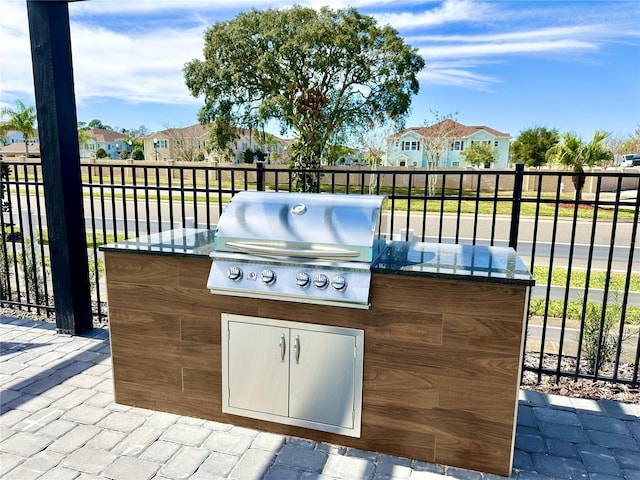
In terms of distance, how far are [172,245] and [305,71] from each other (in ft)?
68.0

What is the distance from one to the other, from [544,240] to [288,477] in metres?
10.9

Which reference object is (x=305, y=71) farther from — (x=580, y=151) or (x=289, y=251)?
(x=289, y=251)

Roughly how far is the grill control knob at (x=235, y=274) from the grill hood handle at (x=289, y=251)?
11 centimetres

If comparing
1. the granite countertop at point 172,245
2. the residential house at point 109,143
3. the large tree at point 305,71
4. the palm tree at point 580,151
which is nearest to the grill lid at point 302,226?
the granite countertop at point 172,245

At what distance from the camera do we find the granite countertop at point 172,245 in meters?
2.43

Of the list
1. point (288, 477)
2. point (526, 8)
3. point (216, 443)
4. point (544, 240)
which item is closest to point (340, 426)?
point (288, 477)

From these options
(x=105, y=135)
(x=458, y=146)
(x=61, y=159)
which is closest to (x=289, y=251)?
(x=61, y=159)

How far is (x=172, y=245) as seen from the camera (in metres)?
2.59

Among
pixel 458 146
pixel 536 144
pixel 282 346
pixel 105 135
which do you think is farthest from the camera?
pixel 105 135

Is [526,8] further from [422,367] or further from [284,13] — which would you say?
[422,367]

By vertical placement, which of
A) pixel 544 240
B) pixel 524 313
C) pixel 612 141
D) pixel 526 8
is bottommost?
pixel 544 240

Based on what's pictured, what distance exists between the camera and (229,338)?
238 cm

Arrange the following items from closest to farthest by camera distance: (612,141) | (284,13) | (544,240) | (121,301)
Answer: (121,301) < (544,240) < (284,13) < (612,141)

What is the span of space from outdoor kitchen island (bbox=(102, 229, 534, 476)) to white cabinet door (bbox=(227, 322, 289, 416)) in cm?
8
